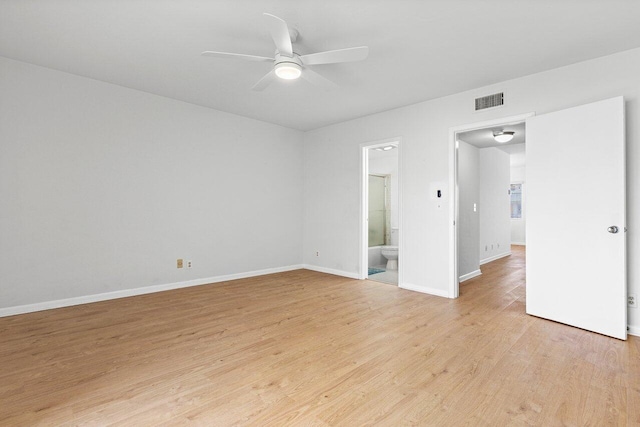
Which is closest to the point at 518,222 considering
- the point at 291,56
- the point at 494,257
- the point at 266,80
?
the point at 494,257

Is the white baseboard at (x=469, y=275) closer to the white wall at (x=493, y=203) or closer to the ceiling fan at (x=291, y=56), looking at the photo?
the white wall at (x=493, y=203)

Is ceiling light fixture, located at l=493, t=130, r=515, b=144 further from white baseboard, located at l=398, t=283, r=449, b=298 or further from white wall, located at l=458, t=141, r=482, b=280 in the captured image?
white baseboard, located at l=398, t=283, r=449, b=298

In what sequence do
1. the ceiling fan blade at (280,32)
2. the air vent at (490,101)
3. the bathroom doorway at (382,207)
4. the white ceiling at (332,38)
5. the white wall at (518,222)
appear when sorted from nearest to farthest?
1. the ceiling fan blade at (280,32)
2. the white ceiling at (332,38)
3. the air vent at (490,101)
4. the bathroom doorway at (382,207)
5. the white wall at (518,222)

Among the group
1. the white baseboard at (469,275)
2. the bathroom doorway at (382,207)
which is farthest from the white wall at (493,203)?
the bathroom doorway at (382,207)

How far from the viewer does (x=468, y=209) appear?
5.26 m

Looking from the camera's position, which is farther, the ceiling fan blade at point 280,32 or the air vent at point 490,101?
the air vent at point 490,101

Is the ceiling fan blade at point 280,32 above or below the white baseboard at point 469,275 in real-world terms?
above

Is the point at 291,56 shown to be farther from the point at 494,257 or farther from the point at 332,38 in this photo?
the point at 494,257

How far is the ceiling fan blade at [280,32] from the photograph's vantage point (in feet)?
6.73

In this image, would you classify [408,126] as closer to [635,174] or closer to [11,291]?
[635,174]

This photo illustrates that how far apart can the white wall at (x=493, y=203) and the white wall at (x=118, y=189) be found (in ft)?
14.3

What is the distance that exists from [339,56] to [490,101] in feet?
7.26

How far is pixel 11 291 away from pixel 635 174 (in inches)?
244

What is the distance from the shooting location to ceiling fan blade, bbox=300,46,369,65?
7.85 ft
